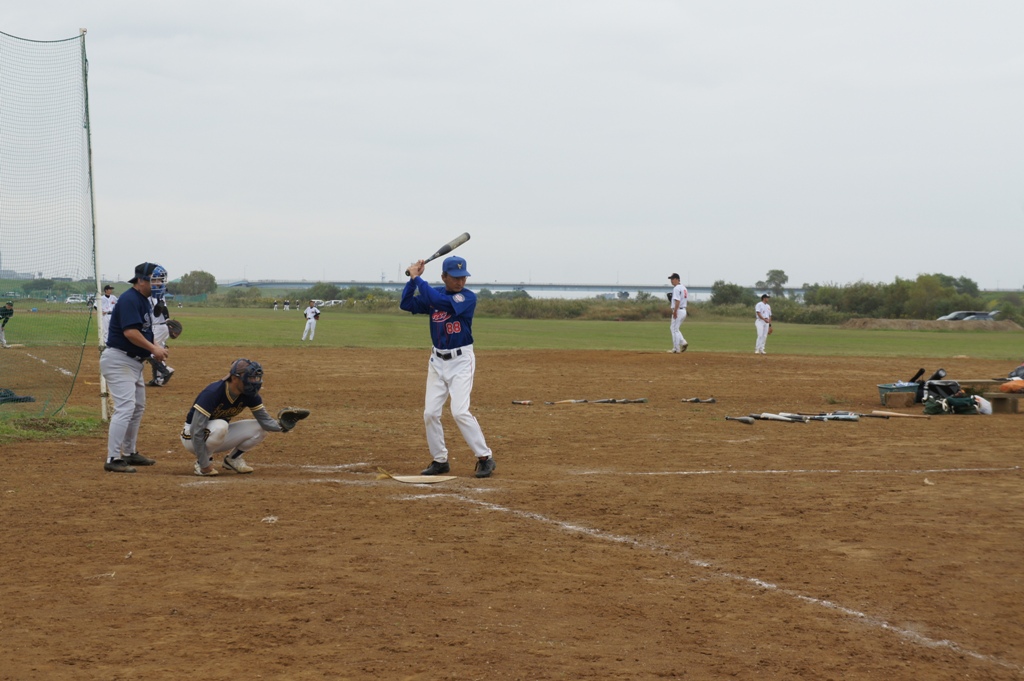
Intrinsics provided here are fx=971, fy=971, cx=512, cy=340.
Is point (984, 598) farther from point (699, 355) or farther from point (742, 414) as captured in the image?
point (699, 355)

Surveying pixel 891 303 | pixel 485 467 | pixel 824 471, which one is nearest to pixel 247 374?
pixel 485 467

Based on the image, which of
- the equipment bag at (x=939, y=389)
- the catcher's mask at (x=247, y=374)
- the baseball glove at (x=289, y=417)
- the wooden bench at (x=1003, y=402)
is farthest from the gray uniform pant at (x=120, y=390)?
the wooden bench at (x=1003, y=402)

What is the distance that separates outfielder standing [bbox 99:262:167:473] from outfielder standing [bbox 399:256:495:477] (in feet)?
8.23

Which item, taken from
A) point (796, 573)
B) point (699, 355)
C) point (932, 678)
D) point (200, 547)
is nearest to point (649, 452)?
point (796, 573)

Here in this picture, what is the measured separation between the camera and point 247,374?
344 inches

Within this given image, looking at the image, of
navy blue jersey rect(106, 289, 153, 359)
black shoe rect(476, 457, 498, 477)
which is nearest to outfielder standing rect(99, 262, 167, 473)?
navy blue jersey rect(106, 289, 153, 359)

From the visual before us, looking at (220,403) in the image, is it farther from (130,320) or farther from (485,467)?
(485,467)

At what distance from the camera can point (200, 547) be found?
6504 mm

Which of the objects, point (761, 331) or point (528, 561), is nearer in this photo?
point (528, 561)

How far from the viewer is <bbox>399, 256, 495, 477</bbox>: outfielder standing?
9.14 meters

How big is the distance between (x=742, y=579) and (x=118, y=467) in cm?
618

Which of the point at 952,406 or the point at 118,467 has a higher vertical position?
the point at 952,406

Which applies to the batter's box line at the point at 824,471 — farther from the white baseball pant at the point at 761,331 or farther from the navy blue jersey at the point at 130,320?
the white baseball pant at the point at 761,331

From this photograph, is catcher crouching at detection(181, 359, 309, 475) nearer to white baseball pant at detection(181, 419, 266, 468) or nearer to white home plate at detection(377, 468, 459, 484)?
white baseball pant at detection(181, 419, 266, 468)
